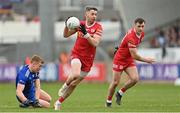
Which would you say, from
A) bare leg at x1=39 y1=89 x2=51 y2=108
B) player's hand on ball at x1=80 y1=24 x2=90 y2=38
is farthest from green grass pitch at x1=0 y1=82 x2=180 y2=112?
player's hand on ball at x1=80 y1=24 x2=90 y2=38

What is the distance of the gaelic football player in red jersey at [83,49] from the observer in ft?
61.1

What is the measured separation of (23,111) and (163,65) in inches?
965

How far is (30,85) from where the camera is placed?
19828 mm

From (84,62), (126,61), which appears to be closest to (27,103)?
(84,62)

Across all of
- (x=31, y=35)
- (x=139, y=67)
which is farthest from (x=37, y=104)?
(x=31, y=35)

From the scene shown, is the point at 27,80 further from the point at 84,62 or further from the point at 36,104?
the point at 84,62

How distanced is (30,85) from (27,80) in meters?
0.24

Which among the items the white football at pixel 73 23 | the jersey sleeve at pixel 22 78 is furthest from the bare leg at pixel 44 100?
the white football at pixel 73 23

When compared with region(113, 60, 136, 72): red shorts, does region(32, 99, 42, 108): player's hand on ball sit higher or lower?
lower

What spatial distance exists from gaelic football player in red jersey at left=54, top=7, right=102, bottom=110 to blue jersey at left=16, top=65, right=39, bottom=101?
3.09 feet

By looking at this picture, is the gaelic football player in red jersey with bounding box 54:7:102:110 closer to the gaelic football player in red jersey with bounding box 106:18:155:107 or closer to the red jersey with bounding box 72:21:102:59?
the red jersey with bounding box 72:21:102:59

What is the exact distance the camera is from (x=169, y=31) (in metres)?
48.7

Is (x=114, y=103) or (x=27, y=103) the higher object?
(x=27, y=103)

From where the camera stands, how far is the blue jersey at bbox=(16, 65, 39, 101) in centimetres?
1953
